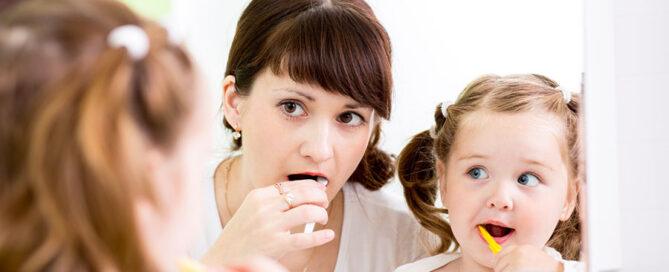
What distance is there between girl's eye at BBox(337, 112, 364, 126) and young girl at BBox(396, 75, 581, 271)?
9 cm

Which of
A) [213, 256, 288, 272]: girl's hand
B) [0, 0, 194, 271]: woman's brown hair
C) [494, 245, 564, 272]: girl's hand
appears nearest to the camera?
[0, 0, 194, 271]: woman's brown hair

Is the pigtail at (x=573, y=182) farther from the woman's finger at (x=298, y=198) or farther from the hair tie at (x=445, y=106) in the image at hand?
the woman's finger at (x=298, y=198)

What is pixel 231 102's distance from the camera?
0.96 m

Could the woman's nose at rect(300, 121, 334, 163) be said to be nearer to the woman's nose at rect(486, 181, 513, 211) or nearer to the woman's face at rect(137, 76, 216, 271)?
the woman's nose at rect(486, 181, 513, 211)

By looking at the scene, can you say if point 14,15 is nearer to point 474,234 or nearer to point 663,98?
point 474,234

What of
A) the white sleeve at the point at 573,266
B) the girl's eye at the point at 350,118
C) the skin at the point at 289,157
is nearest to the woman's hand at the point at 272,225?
the skin at the point at 289,157

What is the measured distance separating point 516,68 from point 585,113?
0.11 m

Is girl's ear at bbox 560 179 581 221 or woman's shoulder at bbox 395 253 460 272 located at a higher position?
girl's ear at bbox 560 179 581 221

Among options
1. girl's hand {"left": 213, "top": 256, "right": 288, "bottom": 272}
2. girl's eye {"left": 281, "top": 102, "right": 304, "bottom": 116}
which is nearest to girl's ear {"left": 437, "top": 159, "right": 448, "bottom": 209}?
girl's eye {"left": 281, "top": 102, "right": 304, "bottom": 116}

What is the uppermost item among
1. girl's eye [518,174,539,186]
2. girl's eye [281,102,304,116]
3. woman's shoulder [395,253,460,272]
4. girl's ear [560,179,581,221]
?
girl's eye [281,102,304,116]

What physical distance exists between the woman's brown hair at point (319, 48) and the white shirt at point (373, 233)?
17cm

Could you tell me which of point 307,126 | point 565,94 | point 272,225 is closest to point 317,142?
point 307,126

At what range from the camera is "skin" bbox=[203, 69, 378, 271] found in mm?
851

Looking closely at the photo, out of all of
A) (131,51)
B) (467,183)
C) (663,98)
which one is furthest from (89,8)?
(663,98)
